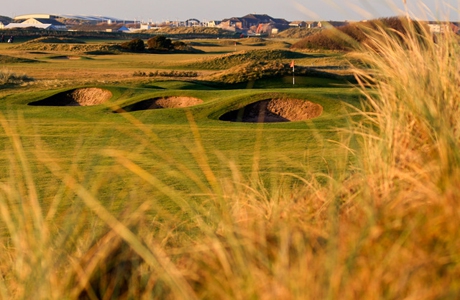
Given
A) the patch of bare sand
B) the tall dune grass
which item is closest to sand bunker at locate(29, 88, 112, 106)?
the patch of bare sand

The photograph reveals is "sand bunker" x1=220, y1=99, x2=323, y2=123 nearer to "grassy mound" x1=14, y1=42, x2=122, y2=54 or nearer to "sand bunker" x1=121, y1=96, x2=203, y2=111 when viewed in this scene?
"sand bunker" x1=121, y1=96, x2=203, y2=111

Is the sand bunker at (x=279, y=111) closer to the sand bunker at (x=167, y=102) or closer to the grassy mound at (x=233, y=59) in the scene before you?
the sand bunker at (x=167, y=102)

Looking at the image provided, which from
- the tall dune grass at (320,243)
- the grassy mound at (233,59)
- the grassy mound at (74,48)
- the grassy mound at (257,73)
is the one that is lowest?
the grassy mound at (74,48)

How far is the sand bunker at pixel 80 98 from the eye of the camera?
21.6 meters

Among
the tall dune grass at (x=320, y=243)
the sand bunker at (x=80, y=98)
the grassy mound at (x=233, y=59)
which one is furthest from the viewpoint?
the grassy mound at (x=233, y=59)

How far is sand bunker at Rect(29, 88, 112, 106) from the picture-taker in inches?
850

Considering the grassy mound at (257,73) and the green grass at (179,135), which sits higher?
the green grass at (179,135)

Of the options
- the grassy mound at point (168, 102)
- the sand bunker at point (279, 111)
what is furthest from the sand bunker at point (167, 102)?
the sand bunker at point (279, 111)

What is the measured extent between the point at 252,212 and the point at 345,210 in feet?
2.00

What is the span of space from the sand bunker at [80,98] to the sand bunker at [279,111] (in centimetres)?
567

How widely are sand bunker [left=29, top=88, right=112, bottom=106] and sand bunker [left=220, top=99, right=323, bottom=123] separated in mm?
5674

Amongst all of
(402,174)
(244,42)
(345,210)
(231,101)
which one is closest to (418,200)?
(402,174)

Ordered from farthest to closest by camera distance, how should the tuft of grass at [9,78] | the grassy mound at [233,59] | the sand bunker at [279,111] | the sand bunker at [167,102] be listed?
the grassy mound at [233,59], the tuft of grass at [9,78], the sand bunker at [167,102], the sand bunker at [279,111]

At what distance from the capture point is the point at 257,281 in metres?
2.66
